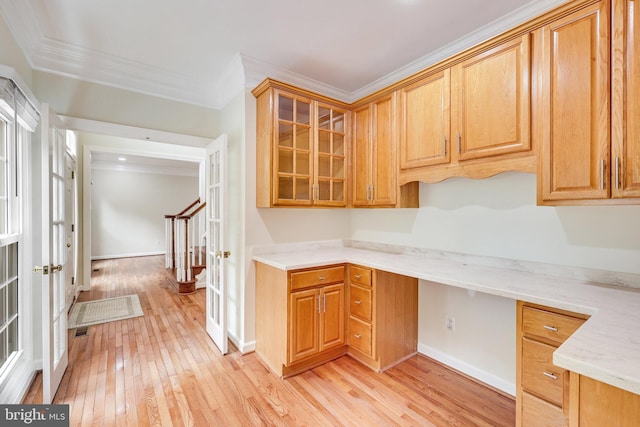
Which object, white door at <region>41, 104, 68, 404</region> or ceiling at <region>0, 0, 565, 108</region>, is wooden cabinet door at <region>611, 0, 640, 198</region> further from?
white door at <region>41, 104, 68, 404</region>

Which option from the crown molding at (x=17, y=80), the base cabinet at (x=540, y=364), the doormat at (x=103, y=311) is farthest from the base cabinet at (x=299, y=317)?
the doormat at (x=103, y=311)

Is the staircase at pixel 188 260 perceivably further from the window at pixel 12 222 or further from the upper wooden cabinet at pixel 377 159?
the upper wooden cabinet at pixel 377 159

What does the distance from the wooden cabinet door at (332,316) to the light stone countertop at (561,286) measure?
267 millimetres

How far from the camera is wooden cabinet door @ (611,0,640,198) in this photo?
1.34 metres

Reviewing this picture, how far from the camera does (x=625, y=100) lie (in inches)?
54.0

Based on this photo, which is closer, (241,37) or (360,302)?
(241,37)

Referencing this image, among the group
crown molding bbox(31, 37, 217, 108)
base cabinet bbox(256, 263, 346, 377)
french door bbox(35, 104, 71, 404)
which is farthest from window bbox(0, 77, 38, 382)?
base cabinet bbox(256, 263, 346, 377)

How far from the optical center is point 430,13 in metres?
1.99

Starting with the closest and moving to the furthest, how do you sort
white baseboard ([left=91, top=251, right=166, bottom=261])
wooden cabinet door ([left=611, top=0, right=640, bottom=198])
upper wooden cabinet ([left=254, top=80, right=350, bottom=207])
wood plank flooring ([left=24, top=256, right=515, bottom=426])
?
wooden cabinet door ([left=611, top=0, right=640, bottom=198]), wood plank flooring ([left=24, top=256, right=515, bottom=426]), upper wooden cabinet ([left=254, top=80, right=350, bottom=207]), white baseboard ([left=91, top=251, right=166, bottom=261])

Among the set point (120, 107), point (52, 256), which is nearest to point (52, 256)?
point (52, 256)

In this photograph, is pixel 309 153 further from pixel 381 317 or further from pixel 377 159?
pixel 381 317

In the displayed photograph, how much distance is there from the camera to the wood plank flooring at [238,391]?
1.87 m

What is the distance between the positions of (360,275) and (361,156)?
1196mm

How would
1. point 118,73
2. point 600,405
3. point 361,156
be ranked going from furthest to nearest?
point 361,156 < point 118,73 < point 600,405
